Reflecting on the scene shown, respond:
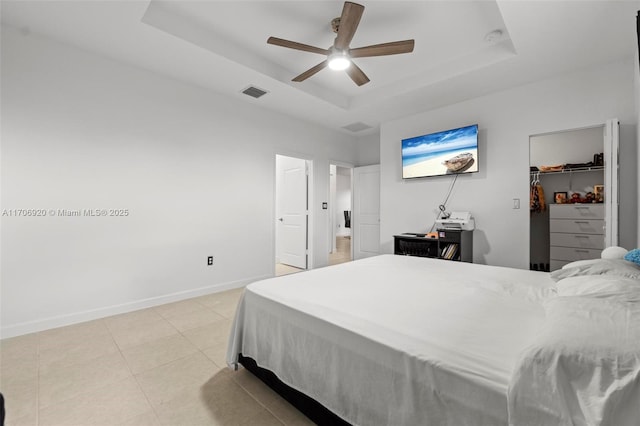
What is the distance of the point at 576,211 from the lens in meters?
4.08

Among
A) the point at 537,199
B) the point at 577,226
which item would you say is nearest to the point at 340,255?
the point at 537,199

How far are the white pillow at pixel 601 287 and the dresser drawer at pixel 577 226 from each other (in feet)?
11.3

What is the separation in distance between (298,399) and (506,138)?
150 inches

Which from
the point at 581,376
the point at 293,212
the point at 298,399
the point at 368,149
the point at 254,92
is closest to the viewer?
the point at 581,376

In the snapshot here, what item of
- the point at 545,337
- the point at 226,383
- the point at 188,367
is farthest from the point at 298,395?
the point at 545,337

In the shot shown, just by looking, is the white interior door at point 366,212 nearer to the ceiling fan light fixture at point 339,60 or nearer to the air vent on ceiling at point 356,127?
the air vent on ceiling at point 356,127

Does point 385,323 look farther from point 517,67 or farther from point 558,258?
point 558,258

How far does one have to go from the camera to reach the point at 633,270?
1.49m

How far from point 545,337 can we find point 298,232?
4.52 metres

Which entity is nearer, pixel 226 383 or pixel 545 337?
pixel 545 337

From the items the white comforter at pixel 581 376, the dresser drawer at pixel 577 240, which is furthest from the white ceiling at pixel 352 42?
the white comforter at pixel 581 376

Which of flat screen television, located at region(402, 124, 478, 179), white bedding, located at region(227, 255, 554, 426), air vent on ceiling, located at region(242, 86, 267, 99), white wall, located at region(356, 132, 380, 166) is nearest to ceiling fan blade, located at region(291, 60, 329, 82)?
air vent on ceiling, located at region(242, 86, 267, 99)

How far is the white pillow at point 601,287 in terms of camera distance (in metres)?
1.15

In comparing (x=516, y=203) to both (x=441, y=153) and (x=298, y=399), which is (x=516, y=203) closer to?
(x=441, y=153)
